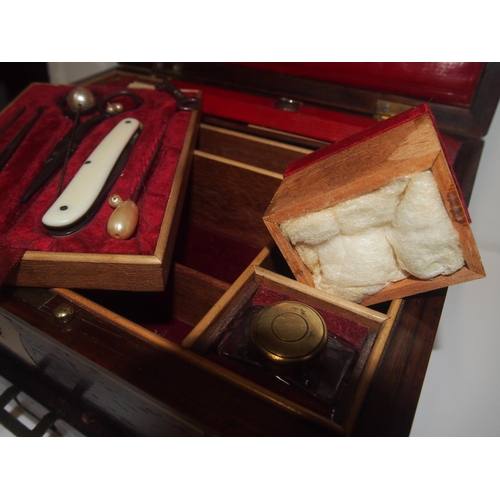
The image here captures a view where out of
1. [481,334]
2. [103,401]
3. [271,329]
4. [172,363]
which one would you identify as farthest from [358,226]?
[481,334]

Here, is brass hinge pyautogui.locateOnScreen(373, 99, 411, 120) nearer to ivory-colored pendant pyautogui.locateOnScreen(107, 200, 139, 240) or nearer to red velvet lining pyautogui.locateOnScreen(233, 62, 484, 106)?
red velvet lining pyautogui.locateOnScreen(233, 62, 484, 106)

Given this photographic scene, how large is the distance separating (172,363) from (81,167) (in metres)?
0.50

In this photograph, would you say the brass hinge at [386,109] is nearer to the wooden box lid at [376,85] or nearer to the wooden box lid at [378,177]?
the wooden box lid at [376,85]

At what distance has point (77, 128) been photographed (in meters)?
1.08

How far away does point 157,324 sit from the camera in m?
1.11

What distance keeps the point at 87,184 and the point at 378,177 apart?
0.58m

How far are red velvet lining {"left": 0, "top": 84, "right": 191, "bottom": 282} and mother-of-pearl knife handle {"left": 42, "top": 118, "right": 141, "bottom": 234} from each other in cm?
3

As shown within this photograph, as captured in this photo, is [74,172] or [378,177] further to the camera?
[74,172]

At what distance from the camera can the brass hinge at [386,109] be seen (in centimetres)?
127

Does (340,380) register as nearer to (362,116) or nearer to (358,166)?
(358,166)

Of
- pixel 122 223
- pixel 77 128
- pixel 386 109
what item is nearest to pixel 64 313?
pixel 122 223

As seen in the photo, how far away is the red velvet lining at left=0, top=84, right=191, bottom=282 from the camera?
2.56 feet

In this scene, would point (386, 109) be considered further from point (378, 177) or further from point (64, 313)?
point (64, 313)

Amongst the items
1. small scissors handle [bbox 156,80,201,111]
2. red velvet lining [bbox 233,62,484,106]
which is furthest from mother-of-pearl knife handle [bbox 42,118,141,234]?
red velvet lining [bbox 233,62,484,106]
